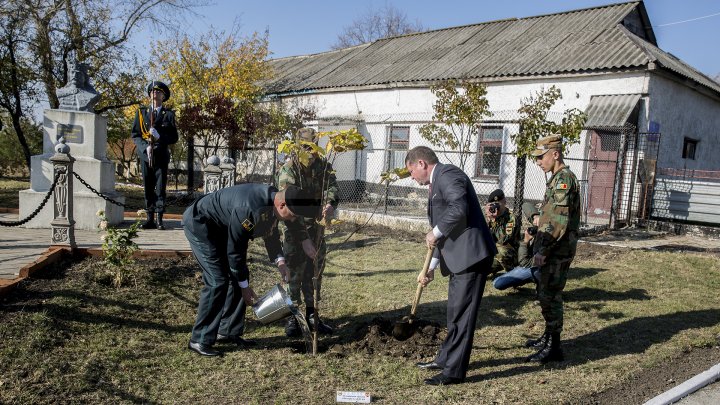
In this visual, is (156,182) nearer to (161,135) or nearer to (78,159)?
(161,135)

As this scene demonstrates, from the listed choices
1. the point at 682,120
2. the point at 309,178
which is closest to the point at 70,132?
the point at 309,178

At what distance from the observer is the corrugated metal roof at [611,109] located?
38.4 ft

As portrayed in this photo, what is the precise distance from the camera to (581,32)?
49.1ft

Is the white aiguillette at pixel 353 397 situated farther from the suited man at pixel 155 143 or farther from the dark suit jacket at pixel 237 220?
the suited man at pixel 155 143

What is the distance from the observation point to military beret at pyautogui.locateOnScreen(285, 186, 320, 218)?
3761mm

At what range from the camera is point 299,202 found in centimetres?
394

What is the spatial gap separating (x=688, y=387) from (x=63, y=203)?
6734 millimetres

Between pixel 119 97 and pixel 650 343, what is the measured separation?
1906 centimetres

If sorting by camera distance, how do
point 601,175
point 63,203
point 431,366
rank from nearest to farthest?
1. point 431,366
2. point 63,203
3. point 601,175

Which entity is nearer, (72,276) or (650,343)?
(650,343)

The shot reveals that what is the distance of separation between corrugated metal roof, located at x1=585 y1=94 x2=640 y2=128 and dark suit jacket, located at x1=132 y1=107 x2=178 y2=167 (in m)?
9.14

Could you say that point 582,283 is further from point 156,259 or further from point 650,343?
point 156,259

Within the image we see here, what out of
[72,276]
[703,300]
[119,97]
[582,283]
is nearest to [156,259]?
[72,276]

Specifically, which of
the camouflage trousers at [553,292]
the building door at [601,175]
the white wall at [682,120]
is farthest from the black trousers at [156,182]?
the white wall at [682,120]
